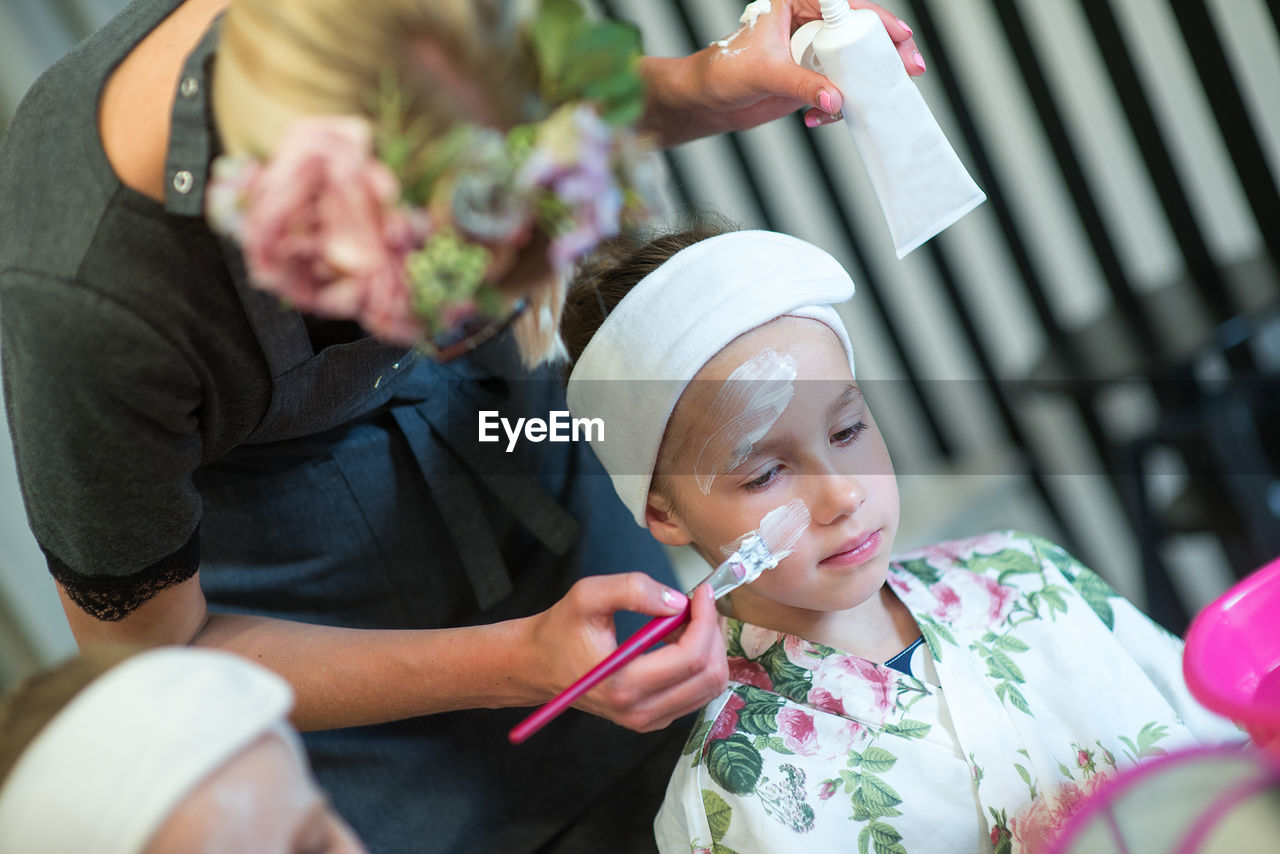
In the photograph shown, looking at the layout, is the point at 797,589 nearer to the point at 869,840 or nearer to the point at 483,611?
the point at 869,840

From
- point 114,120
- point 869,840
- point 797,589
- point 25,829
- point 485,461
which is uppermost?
point 114,120

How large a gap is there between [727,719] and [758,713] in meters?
0.03

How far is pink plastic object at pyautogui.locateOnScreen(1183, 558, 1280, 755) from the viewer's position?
826 millimetres

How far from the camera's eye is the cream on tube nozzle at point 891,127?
39.1 inches

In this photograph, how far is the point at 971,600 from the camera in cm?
124

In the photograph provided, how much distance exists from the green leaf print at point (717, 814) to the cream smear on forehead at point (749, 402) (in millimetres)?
333

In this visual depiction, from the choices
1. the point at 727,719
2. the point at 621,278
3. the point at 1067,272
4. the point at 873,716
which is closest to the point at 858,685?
the point at 873,716

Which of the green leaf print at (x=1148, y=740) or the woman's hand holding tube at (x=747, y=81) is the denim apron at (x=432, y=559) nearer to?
the woman's hand holding tube at (x=747, y=81)

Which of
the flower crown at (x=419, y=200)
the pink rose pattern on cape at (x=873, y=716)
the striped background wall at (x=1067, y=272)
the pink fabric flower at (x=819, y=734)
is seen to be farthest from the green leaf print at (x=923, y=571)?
the striped background wall at (x=1067, y=272)

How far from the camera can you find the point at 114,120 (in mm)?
865

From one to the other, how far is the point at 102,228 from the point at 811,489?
661 mm

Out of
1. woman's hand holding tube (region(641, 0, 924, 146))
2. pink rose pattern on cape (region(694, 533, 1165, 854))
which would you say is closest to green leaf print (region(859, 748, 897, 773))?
pink rose pattern on cape (region(694, 533, 1165, 854))

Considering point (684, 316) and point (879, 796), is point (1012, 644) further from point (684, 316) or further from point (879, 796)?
point (684, 316)

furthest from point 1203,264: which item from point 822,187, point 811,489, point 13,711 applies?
point 13,711
